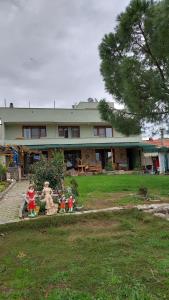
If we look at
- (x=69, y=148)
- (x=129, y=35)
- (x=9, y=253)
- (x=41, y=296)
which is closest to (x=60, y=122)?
(x=69, y=148)

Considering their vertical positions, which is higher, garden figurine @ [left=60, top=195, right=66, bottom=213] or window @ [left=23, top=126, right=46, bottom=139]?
window @ [left=23, top=126, right=46, bottom=139]

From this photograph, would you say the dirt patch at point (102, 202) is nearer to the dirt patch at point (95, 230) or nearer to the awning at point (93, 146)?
the dirt patch at point (95, 230)

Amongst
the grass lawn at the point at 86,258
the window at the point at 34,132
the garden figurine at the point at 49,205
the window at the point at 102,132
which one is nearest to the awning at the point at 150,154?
the window at the point at 102,132

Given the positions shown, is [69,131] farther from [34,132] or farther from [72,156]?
[34,132]

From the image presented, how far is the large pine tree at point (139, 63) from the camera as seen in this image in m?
16.2

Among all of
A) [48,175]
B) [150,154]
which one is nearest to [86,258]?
[48,175]

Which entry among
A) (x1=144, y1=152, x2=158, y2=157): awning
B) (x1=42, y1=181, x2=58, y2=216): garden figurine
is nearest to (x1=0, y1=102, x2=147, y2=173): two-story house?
(x1=144, y1=152, x2=158, y2=157): awning

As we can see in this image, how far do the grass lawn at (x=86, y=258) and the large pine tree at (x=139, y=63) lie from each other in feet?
26.4

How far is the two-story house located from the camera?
33.7m

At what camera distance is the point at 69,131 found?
36.7 m

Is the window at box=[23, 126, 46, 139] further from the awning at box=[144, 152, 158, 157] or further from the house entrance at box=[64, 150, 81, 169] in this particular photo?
the awning at box=[144, 152, 158, 157]

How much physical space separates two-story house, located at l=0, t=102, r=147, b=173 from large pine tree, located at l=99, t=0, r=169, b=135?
1363 cm

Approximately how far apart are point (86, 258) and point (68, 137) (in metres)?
29.8

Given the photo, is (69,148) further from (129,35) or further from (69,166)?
(129,35)
